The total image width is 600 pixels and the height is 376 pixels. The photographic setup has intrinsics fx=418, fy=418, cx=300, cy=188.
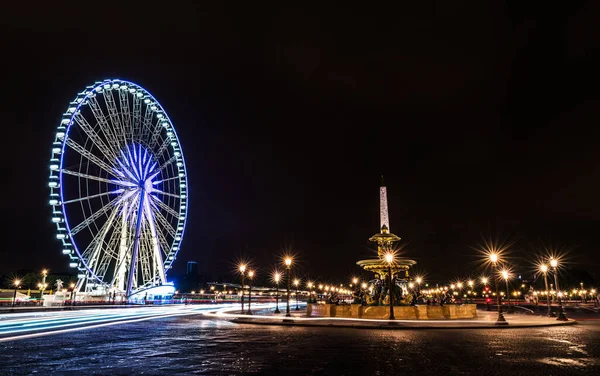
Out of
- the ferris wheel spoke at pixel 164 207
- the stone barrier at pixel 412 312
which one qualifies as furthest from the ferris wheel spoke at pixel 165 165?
the stone barrier at pixel 412 312

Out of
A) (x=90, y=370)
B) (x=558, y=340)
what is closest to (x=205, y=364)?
(x=90, y=370)

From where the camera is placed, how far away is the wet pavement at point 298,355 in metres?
9.86

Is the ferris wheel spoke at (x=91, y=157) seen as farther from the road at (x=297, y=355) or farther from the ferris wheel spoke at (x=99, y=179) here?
the road at (x=297, y=355)

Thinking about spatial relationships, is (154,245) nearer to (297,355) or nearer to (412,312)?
(412,312)

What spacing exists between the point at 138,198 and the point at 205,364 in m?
40.1

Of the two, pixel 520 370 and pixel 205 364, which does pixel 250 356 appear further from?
pixel 520 370

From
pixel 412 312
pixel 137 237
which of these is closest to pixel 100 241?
pixel 137 237

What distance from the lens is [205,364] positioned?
10.6 m

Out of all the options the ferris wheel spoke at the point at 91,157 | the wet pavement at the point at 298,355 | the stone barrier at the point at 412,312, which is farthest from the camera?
the ferris wheel spoke at the point at 91,157

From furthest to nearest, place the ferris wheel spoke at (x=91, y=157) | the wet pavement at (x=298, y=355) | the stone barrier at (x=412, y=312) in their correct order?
the ferris wheel spoke at (x=91, y=157) < the stone barrier at (x=412, y=312) < the wet pavement at (x=298, y=355)

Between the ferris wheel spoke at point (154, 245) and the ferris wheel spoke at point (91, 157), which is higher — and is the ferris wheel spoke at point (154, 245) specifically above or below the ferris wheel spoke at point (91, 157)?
below

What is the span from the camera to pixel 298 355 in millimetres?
12336

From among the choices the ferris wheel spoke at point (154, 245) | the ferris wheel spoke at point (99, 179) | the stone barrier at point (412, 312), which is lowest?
the stone barrier at point (412, 312)

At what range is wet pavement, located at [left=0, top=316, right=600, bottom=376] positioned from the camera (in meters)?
9.86
